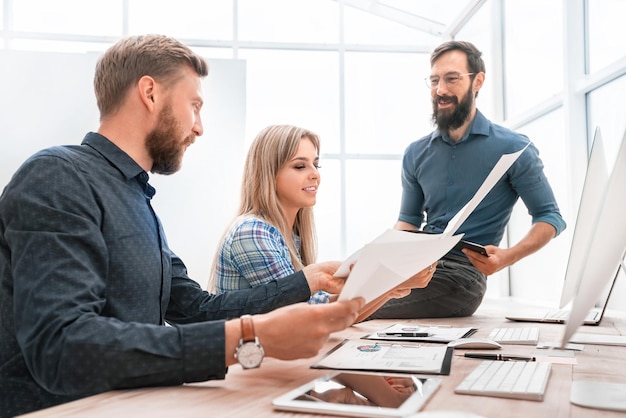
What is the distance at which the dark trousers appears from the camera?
274 cm

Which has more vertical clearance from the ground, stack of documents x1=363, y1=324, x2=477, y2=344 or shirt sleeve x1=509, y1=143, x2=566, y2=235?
shirt sleeve x1=509, y1=143, x2=566, y2=235

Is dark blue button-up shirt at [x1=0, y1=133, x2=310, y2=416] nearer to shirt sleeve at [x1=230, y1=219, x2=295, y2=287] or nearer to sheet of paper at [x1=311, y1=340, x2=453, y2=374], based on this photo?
sheet of paper at [x1=311, y1=340, x2=453, y2=374]

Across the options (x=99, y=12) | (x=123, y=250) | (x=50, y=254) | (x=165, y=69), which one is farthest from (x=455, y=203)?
(x=99, y=12)

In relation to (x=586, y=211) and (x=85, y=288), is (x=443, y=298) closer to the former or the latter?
(x=586, y=211)

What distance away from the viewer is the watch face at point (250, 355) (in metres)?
1.06

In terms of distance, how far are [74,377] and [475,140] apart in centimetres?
274

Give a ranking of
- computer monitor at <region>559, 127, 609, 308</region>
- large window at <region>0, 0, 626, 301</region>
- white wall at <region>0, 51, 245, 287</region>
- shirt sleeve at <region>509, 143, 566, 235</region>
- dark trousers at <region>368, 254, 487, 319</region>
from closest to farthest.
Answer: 1. computer monitor at <region>559, 127, 609, 308</region>
2. dark trousers at <region>368, 254, 487, 319</region>
3. shirt sleeve at <region>509, 143, 566, 235</region>
4. white wall at <region>0, 51, 245, 287</region>
5. large window at <region>0, 0, 626, 301</region>

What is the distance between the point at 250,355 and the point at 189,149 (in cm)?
449

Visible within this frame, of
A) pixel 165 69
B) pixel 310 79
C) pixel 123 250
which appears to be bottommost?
pixel 123 250

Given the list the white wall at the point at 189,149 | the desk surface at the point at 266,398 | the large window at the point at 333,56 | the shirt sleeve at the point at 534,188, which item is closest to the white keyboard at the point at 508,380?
the desk surface at the point at 266,398

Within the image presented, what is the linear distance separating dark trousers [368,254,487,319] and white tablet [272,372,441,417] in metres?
1.64

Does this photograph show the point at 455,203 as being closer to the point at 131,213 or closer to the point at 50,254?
the point at 131,213

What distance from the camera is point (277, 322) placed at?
3.52 feet

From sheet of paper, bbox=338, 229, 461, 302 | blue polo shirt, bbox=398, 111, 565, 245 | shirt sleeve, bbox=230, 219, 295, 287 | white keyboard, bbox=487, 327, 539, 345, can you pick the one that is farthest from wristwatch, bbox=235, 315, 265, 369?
blue polo shirt, bbox=398, 111, 565, 245
